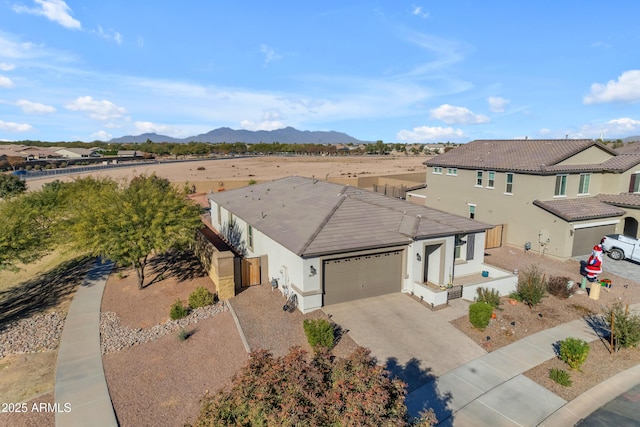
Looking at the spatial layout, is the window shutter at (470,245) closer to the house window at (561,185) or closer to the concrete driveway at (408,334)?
the concrete driveway at (408,334)

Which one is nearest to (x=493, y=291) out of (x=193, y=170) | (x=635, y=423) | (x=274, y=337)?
(x=635, y=423)

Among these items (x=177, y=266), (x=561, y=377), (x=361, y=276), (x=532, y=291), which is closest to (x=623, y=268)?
(x=532, y=291)

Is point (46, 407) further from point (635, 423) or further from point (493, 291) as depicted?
point (493, 291)

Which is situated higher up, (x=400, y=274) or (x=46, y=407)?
(x=400, y=274)

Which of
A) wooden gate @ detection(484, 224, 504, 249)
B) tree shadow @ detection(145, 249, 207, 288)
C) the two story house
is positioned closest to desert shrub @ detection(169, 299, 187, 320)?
tree shadow @ detection(145, 249, 207, 288)

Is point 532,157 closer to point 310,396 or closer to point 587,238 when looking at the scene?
point 587,238

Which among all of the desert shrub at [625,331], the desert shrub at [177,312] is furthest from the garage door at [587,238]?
the desert shrub at [177,312]
